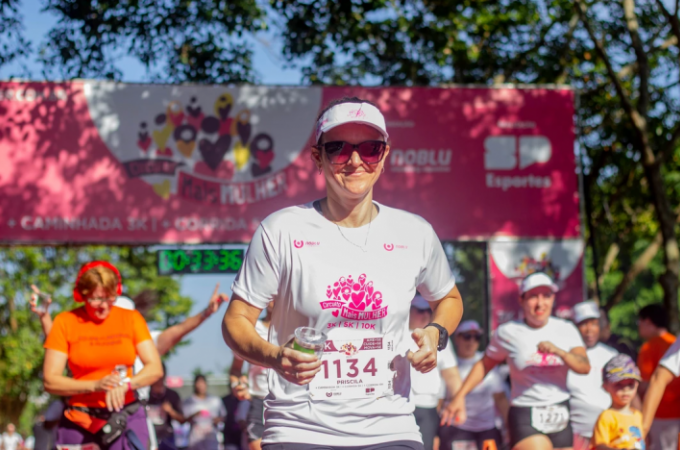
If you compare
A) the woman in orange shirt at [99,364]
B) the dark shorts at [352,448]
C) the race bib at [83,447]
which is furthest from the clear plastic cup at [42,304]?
the dark shorts at [352,448]

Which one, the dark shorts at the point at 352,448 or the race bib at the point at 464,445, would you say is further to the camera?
the race bib at the point at 464,445

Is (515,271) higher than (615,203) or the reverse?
the reverse

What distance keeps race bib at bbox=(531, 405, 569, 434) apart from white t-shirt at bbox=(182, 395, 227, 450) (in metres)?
5.24

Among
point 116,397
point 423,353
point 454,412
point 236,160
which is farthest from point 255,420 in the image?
point 236,160

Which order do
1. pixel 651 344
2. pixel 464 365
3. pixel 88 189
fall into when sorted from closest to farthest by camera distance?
pixel 651 344 → pixel 464 365 → pixel 88 189

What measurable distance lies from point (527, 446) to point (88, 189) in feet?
24.7

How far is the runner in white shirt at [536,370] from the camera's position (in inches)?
291

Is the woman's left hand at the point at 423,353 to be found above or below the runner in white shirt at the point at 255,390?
above

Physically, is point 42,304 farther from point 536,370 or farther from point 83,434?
point 536,370

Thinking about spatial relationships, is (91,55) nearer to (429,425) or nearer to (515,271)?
(515,271)

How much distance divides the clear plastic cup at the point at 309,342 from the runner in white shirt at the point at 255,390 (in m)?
4.17

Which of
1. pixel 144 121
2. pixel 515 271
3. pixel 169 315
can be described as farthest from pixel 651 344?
pixel 169 315

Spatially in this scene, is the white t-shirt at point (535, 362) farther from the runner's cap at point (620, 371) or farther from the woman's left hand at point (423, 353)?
the woman's left hand at point (423, 353)

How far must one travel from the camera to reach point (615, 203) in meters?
18.4
